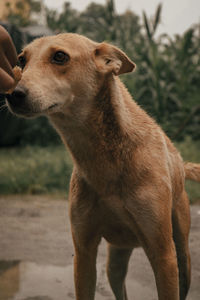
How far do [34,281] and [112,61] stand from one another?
227cm

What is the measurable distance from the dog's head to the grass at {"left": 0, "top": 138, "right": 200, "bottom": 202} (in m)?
4.10

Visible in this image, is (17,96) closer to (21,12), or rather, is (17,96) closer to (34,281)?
(34,281)

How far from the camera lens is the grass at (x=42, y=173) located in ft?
23.4

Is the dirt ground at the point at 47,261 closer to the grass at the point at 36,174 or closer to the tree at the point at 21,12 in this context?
the grass at the point at 36,174

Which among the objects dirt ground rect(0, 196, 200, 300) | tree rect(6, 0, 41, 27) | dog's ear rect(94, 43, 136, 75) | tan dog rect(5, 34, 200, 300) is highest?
dog's ear rect(94, 43, 136, 75)

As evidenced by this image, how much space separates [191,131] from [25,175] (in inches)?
209

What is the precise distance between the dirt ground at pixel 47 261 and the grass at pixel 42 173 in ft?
3.65

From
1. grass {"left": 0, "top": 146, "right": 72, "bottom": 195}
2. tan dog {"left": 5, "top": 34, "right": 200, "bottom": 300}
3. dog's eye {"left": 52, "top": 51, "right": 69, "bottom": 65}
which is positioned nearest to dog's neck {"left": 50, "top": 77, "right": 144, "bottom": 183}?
tan dog {"left": 5, "top": 34, "right": 200, "bottom": 300}

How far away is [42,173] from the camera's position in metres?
7.80

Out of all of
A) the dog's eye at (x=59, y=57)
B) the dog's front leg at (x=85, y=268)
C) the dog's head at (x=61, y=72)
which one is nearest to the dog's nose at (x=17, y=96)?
the dog's head at (x=61, y=72)

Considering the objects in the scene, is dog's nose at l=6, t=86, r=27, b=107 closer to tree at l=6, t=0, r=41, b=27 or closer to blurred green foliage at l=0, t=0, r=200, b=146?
blurred green foliage at l=0, t=0, r=200, b=146

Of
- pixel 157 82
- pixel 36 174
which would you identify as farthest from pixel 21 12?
pixel 36 174

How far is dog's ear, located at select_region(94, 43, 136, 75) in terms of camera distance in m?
2.65

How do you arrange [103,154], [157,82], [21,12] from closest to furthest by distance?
[103,154], [157,82], [21,12]
